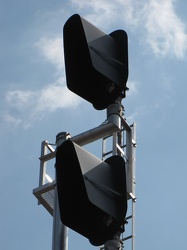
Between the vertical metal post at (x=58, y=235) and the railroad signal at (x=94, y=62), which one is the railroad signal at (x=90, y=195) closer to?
the railroad signal at (x=94, y=62)

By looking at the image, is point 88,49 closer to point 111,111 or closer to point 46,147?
point 111,111

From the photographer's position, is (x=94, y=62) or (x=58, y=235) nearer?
(x=94, y=62)

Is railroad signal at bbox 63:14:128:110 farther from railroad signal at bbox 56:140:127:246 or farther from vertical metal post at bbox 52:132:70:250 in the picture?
vertical metal post at bbox 52:132:70:250

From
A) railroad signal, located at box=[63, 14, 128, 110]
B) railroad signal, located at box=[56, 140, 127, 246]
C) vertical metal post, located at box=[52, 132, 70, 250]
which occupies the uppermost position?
railroad signal, located at box=[63, 14, 128, 110]

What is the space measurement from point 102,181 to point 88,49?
1248 millimetres

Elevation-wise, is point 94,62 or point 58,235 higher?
point 94,62

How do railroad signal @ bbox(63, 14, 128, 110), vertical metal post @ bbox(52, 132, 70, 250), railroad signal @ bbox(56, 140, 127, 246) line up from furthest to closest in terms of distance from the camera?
vertical metal post @ bbox(52, 132, 70, 250) < railroad signal @ bbox(63, 14, 128, 110) < railroad signal @ bbox(56, 140, 127, 246)

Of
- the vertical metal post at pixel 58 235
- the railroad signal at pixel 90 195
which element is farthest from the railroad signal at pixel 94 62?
the vertical metal post at pixel 58 235

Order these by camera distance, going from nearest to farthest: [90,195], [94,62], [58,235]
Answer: [90,195] → [94,62] → [58,235]

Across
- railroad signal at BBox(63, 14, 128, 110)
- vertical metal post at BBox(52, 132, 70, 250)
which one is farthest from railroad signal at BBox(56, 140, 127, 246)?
vertical metal post at BBox(52, 132, 70, 250)

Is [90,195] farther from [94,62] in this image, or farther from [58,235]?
[58,235]


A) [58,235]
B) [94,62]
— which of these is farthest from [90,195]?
[58,235]

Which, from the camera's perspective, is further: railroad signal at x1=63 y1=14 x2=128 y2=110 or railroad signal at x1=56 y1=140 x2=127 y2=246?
railroad signal at x1=63 y1=14 x2=128 y2=110

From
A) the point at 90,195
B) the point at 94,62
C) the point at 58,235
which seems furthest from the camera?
the point at 58,235
